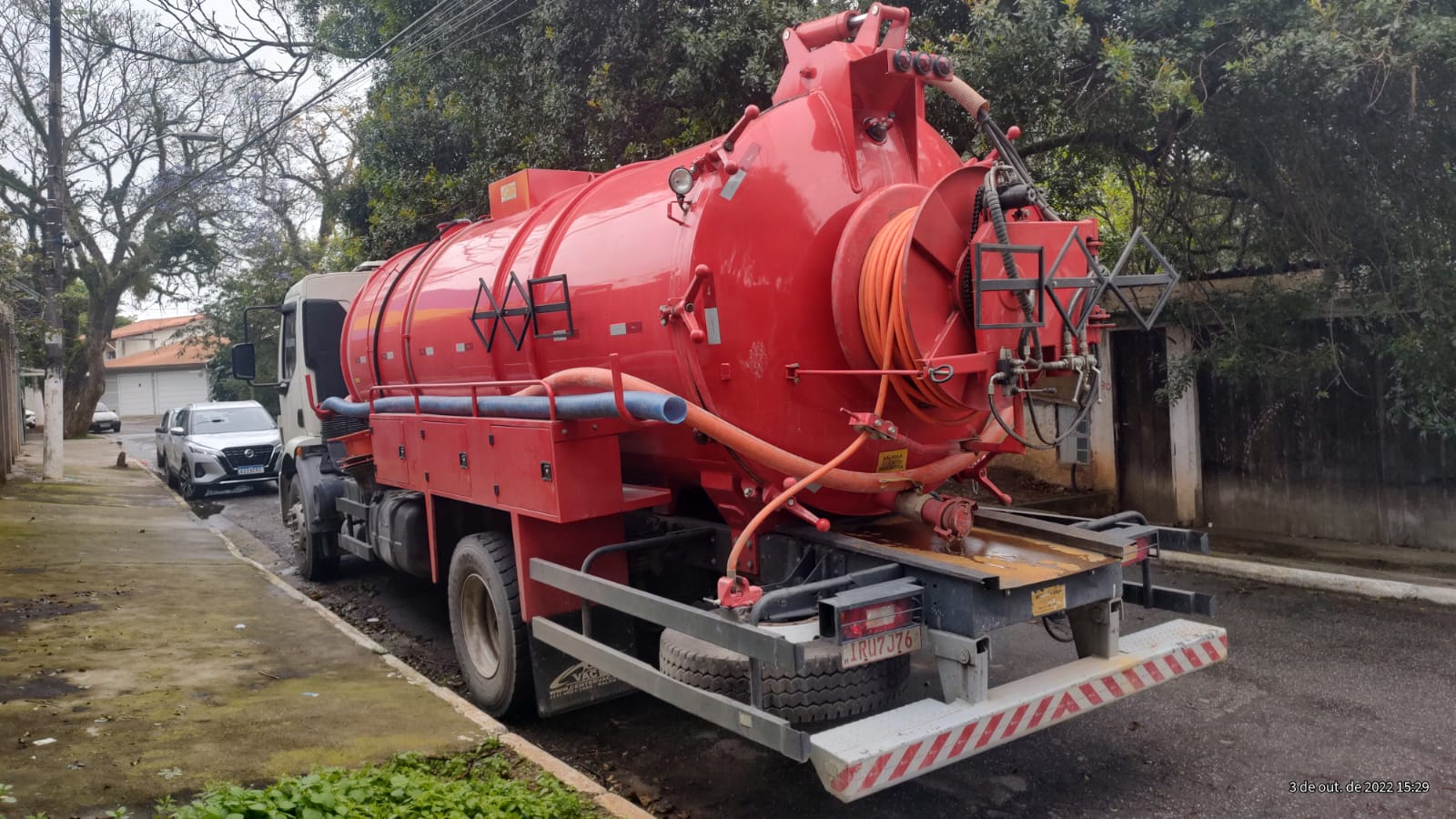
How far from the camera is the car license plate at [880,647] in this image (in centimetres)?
372

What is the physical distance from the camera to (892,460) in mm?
4766

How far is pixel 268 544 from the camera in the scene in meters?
12.5

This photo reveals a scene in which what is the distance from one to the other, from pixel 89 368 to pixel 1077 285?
36.6 metres

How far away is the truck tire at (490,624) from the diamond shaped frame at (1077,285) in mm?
3182

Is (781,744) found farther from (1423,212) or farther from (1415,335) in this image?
(1423,212)

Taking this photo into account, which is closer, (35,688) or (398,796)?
(398,796)

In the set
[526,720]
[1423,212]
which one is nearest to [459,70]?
[526,720]

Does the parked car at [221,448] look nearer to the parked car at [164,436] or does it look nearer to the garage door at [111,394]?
the parked car at [164,436]

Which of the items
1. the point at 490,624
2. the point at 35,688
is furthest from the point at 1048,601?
the point at 35,688

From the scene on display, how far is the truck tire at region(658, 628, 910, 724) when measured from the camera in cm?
398

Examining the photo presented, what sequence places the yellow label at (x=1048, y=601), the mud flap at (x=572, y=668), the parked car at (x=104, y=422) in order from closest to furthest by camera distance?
the yellow label at (x=1048, y=601) < the mud flap at (x=572, y=668) < the parked car at (x=104, y=422)

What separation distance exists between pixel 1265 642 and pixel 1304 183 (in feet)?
11.6

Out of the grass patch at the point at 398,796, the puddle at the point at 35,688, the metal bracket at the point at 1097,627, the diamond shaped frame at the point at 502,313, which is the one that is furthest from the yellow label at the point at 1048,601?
the puddle at the point at 35,688

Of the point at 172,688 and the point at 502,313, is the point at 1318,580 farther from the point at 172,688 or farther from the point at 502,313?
the point at 172,688
